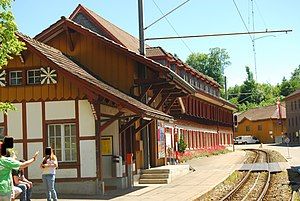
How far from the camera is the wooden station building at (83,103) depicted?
63.5ft

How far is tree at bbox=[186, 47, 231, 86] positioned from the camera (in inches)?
4483

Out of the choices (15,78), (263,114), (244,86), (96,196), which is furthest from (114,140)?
(244,86)

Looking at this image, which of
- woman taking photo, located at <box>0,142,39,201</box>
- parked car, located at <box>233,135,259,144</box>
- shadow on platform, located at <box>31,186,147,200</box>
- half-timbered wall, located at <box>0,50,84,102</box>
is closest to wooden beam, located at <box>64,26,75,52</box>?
half-timbered wall, located at <box>0,50,84,102</box>

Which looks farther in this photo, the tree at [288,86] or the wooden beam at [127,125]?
the tree at [288,86]

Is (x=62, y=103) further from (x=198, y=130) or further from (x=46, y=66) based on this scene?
(x=198, y=130)

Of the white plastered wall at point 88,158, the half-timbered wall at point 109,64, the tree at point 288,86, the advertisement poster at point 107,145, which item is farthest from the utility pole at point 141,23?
the tree at point 288,86

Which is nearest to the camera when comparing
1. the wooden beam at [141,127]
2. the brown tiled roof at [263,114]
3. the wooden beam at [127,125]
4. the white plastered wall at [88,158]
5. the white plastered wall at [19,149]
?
the white plastered wall at [88,158]

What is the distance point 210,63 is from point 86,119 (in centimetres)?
9713

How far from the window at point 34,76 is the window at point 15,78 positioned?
32cm

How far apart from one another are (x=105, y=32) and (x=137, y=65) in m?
10.4

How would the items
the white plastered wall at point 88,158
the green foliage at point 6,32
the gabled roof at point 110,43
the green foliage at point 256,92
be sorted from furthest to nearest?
1. the green foliage at point 256,92
2. the gabled roof at point 110,43
3. the white plastered wall at point 88,158
4. the green foliage at point 6,32

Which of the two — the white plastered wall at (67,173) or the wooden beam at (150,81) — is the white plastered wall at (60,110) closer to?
the white plastered wall at (67,173)

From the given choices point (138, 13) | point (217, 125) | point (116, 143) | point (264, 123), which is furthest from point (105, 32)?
point (264, 123)

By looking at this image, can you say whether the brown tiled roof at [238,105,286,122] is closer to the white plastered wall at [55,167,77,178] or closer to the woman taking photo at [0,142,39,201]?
the white plastered wall at [55,167,77,178]
